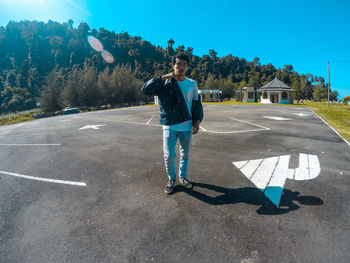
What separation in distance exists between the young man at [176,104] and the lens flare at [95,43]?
171865 millimetres

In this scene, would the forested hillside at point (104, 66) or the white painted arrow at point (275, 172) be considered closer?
the white painted arrow at point (275, 172)

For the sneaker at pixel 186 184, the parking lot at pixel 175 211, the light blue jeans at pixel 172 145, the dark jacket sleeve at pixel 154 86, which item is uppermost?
the dark jacket sleeve at pixel 154 86

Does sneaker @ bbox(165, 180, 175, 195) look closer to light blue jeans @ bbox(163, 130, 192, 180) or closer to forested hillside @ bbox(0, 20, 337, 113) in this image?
light blue jeans @ bbox(163, 130, 192, 180)

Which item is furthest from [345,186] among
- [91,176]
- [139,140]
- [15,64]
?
[15,64]

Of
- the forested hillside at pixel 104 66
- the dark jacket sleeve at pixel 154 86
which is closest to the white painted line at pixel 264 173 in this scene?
the dark jacket sleeve at pixel 154 86

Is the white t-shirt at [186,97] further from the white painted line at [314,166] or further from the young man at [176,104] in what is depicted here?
the white painted line at [314,166]

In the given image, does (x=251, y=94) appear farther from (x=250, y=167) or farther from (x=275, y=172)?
(x=275, y=172)

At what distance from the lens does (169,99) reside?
9.75 feet

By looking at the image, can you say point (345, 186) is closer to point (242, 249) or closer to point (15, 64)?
point (242, 249)

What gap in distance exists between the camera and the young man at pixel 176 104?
2.92 metres

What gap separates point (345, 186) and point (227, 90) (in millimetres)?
83005

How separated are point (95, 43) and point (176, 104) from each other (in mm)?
185107

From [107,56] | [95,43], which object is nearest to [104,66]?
[107,56]

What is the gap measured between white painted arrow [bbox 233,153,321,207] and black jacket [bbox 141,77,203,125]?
188 cm
